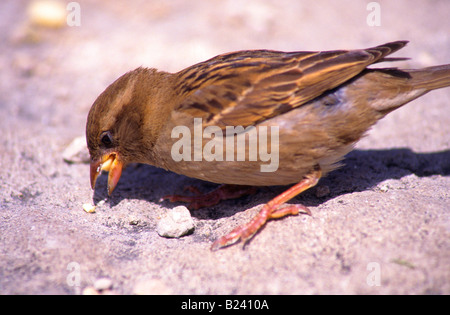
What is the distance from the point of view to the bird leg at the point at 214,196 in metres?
4.53

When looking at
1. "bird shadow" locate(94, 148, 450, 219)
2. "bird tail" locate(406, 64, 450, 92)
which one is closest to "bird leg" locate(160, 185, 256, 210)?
"bird shadow" locate(94, 148, 450, 219)

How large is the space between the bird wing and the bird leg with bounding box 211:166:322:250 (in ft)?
2.34

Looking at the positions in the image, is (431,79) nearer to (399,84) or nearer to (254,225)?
(399,84)

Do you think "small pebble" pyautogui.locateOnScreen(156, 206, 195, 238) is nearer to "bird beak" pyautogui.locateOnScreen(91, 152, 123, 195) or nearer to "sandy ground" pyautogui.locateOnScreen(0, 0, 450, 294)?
"sandy ground" pyautogui.locateOnScreen(0, 0, 450, 294)

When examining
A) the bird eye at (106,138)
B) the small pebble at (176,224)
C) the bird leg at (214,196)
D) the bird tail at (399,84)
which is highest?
the bird tail at (399,84)

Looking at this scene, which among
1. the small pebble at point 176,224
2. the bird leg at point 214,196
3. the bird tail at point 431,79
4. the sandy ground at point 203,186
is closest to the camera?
the sandy ground at point 203,186

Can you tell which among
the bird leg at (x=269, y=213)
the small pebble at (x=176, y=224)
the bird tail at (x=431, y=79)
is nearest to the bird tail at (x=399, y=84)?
the bird tail at (x=431, y=79)

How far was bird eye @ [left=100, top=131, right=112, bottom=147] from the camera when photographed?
13.7ft

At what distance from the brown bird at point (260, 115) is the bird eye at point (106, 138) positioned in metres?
0.01

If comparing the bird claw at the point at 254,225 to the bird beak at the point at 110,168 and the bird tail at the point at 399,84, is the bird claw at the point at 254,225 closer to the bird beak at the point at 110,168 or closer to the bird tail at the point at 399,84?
the bird tail at the point at 399,84

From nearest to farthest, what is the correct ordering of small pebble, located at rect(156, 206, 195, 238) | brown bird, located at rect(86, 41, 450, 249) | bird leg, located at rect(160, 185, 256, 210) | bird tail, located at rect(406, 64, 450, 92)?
brown bird, located at rect(86, 41, 450, 249)
small pebble, located at rect(156, 206, 195, 238)
bird tail, located at rect(406, 64, 450, 92)
bird leg, located at rect(160, 185, 256, 210)

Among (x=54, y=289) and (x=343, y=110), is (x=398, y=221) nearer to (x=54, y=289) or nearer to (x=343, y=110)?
(x=343, y=110)
